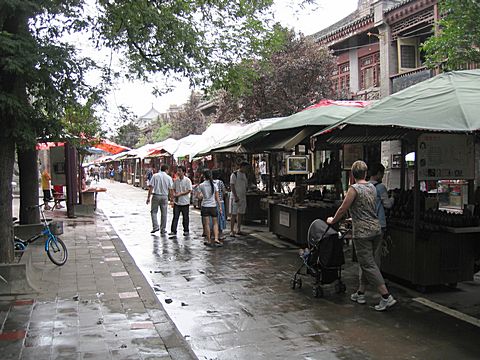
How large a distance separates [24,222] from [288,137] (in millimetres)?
6408

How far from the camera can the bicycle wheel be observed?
8375mm

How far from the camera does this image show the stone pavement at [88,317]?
4598mm

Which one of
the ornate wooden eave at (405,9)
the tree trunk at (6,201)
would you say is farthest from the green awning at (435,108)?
the ornate wooden eave at (405,9)

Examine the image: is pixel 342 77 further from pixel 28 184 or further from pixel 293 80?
pixel 28 184

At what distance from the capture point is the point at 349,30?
23.6 metres

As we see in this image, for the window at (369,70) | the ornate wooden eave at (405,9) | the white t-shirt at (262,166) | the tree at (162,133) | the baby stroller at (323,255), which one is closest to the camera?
the baby stroller at (323,255)

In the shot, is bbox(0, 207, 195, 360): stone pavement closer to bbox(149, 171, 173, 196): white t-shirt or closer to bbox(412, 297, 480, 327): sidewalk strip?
bbox(412, 297, 480, 327): sidewalk strip

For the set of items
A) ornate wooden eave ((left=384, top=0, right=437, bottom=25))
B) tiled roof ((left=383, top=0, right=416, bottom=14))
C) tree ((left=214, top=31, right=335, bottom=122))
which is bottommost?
tree ((left=214, top=31, right=335, bottom=122))

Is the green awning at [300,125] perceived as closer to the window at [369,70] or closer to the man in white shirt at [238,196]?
the man in white shirt at [238,196]

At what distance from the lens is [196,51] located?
9000 millimetres

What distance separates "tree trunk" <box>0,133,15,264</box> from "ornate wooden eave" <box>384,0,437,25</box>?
53.0ft

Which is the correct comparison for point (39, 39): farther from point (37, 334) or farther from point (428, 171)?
point (428, 171)

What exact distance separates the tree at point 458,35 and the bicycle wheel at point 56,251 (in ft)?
29.2

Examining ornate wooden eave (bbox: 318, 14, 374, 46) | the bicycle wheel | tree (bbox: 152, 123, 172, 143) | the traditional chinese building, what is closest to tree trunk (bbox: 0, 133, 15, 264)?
the bicycle wheel
